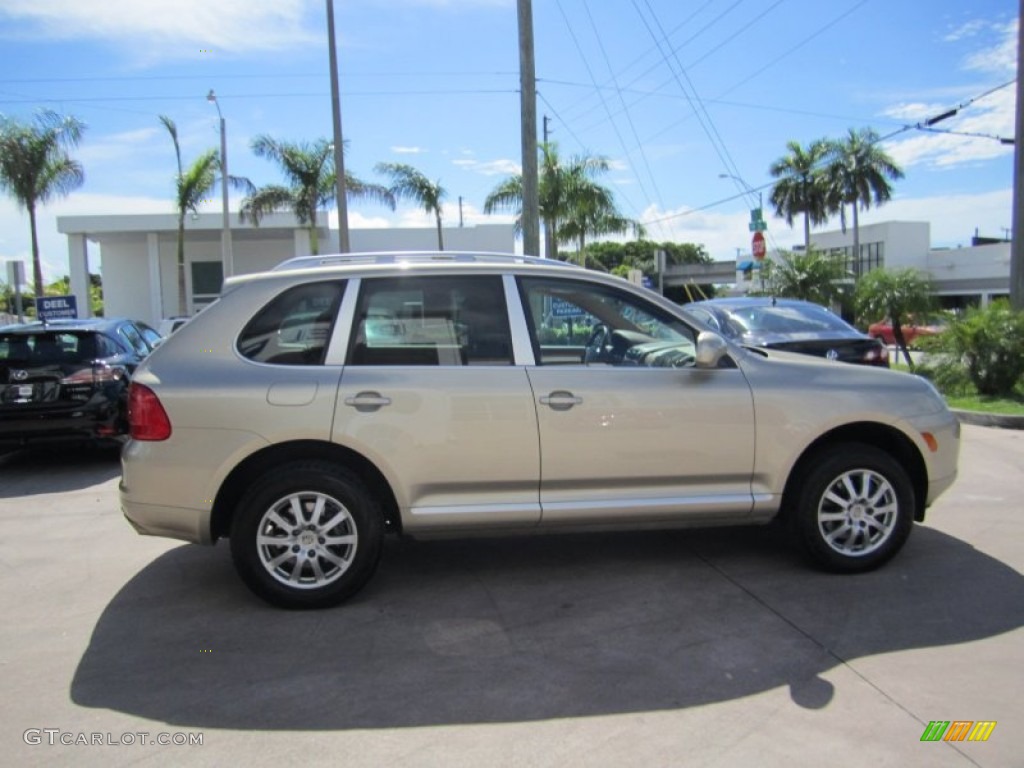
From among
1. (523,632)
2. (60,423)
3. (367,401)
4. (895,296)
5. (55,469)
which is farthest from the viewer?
(895,296)

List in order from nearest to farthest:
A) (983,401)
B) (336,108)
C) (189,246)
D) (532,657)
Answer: (532,657)
(983,401)
(336,108)
(189,246)

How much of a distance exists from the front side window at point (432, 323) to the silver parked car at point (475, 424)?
0.04 ft

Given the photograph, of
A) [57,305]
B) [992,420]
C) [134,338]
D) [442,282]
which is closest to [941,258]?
[992,420]

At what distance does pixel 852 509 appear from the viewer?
4.67 metres

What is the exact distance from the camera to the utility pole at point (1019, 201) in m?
13.3

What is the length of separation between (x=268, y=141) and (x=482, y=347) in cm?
2385

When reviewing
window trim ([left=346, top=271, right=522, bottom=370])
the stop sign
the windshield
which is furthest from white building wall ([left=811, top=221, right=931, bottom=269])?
window trim ([left=346, top=271, right=522, bottom=370])

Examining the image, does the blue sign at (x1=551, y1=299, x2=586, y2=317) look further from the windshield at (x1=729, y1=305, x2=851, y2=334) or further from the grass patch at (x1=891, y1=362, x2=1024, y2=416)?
the grass patch at (x1=891, y1=362, x2=1024, y2=416)

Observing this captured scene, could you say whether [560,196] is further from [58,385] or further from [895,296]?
[58,385]

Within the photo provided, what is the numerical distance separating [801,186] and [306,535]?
47583mm

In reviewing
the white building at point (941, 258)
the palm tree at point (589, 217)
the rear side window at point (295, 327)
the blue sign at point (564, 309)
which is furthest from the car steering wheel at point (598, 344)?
the white building at point (941, 258)

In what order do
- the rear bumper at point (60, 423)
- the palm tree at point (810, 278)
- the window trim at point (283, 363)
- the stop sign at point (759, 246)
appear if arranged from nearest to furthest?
1. the window trim at point (283, 363)
2. the rear bumper at point (60, 423)
3. the palm tree at point (810, 278)
4. the stop sign at point (759, 246)

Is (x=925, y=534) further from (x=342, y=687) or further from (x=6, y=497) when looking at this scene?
(x=6, y=497)

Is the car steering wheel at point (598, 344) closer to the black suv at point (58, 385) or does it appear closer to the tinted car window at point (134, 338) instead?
the black suv at point (58, 385)
